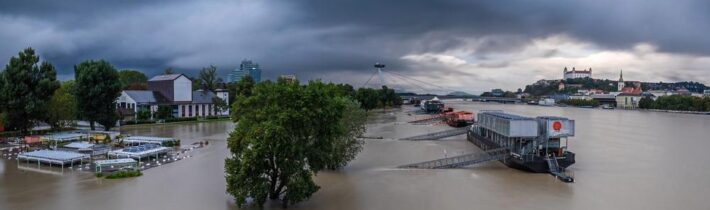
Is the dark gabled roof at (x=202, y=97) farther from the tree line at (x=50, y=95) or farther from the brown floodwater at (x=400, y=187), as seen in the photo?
the brown floodwater at (x=400, y=187)

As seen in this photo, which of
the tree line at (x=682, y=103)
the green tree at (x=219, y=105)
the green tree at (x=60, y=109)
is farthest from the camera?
the tree line at (x=682, y=103)

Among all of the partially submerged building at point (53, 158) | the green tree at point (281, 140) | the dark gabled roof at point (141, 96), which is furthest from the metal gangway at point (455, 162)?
the dark gabled roof at point (141, 96)

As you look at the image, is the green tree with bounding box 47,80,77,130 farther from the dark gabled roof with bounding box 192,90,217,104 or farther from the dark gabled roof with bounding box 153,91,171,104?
the dark gabled roof with bounding box 192,90,217,104

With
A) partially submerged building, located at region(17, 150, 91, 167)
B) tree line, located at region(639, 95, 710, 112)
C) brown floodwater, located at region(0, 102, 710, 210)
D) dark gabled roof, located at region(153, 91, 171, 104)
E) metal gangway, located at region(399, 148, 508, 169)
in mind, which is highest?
dark gabled roof, located at region(153, 91, 171, 104)

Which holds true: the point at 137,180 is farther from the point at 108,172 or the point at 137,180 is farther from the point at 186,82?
the point at 186,82

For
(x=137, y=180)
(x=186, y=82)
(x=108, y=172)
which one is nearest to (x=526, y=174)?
(x=137, y=180)

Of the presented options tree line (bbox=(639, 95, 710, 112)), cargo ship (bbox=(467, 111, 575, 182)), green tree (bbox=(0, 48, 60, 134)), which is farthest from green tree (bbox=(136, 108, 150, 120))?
tree line (bbox=(639, 95, 710, 112))
